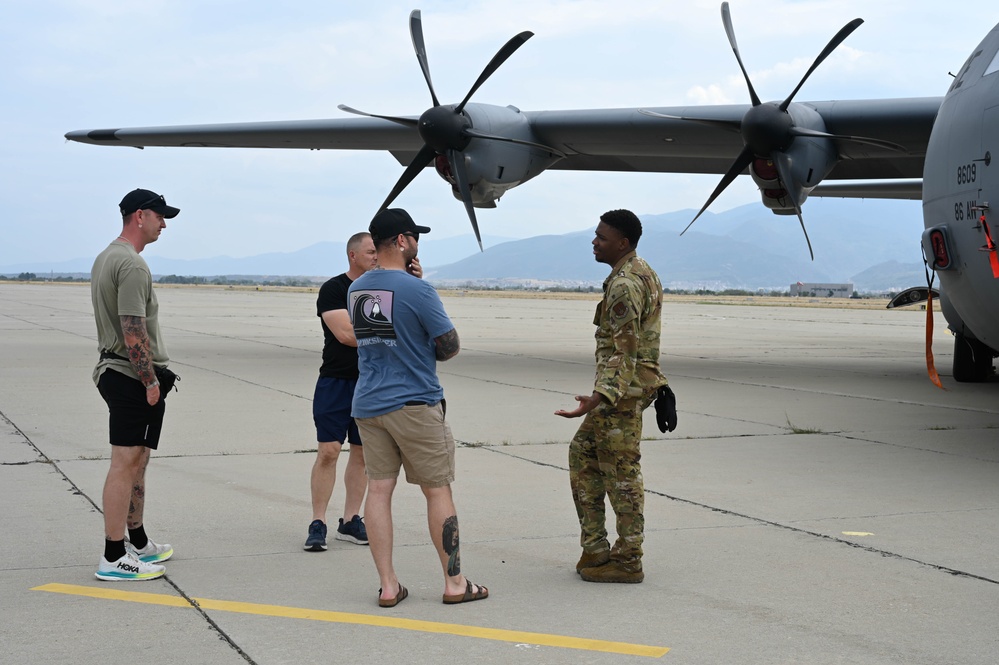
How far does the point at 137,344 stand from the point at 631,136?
12.8 meters

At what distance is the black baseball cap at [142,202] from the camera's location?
509cm

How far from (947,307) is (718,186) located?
3864 mm

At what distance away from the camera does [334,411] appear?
5.76 m

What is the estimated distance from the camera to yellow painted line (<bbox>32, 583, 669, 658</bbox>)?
3.96 m

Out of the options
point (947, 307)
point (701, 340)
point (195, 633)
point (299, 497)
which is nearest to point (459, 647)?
point (195, 633)

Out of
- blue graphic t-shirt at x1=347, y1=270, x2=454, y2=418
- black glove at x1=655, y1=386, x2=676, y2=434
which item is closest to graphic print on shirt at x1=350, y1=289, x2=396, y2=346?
blue graphic t-shirt at x1=347, y1=270, x2=454, y2=418

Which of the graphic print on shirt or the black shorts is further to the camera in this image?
the black shorts

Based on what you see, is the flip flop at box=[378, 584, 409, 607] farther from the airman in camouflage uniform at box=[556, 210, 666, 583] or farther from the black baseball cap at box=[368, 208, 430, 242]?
the black baseball cap at box=[368, 208, 430, 242]

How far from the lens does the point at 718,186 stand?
15.9m

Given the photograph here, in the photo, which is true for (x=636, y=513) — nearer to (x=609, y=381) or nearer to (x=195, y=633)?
(x=609, y=381)

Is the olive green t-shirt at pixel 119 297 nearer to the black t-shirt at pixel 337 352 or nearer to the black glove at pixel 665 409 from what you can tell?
the black t-shirt at pixel 337 352

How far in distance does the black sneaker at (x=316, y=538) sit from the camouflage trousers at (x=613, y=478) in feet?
4.52

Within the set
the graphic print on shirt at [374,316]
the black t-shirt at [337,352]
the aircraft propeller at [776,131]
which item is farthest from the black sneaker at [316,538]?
the aircraft propeller at [776,131]

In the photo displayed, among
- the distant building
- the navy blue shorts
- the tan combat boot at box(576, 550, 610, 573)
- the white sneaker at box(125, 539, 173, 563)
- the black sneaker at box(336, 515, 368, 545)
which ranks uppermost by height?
the navy blue shorts
